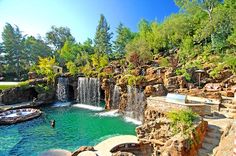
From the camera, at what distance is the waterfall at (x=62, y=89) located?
115 feet

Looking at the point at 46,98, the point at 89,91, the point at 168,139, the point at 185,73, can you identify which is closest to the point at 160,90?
the point at 185,73

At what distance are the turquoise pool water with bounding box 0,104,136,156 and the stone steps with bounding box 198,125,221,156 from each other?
8589 millimetres

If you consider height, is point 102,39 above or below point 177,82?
above

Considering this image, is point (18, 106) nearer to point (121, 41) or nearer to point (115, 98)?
point (115, 98)

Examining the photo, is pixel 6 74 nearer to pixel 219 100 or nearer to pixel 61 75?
pixel 61 75

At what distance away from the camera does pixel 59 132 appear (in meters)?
20.6

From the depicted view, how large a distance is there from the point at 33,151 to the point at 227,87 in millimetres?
17977

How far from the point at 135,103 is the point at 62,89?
49.4ft

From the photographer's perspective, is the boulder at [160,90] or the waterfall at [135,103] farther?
the waterfall at [135,103]

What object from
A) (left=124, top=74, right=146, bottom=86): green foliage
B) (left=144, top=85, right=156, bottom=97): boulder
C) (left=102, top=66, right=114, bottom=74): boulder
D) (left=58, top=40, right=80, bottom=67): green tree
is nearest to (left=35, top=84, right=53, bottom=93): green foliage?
(left=102, top=66, right=114, bottom=74): boulder

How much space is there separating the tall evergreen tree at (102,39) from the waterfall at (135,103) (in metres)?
31.2

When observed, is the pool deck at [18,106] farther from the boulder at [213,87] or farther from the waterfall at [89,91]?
the boulder at [213,87]

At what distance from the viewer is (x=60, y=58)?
180ft

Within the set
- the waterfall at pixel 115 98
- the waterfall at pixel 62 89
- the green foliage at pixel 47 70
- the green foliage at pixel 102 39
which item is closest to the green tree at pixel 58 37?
the green foliage at pixel 102 39
